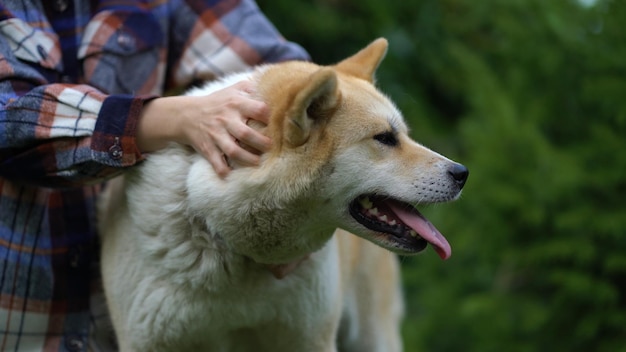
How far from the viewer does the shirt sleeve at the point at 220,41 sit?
2947 millimetres

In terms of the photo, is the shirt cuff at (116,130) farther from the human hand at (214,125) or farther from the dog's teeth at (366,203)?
the dog's teeth at (366,203)

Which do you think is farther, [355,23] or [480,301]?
[355,23]

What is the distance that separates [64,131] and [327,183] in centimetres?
71

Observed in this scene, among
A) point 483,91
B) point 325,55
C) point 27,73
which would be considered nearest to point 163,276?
point 27,73

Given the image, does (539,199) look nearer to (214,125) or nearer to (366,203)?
(366,203)

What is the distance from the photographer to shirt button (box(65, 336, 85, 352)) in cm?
270

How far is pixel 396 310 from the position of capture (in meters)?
3.79

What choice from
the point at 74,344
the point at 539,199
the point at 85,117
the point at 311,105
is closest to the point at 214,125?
the point at 311,105

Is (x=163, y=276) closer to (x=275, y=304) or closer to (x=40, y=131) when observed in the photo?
(x=275, y=304)

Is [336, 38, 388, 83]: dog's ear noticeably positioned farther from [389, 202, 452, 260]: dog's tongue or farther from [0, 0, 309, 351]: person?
[389, 202, 452, 260]: dog's tongue

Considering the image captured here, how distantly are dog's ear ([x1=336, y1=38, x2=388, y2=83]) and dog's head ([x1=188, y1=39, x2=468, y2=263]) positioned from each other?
249mm

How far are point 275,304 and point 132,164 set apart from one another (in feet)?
1.78

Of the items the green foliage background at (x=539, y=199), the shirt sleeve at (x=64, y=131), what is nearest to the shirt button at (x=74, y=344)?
the shirt sleeve at (x=64, y=131)

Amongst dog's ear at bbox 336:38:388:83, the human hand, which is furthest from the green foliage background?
the human hand
